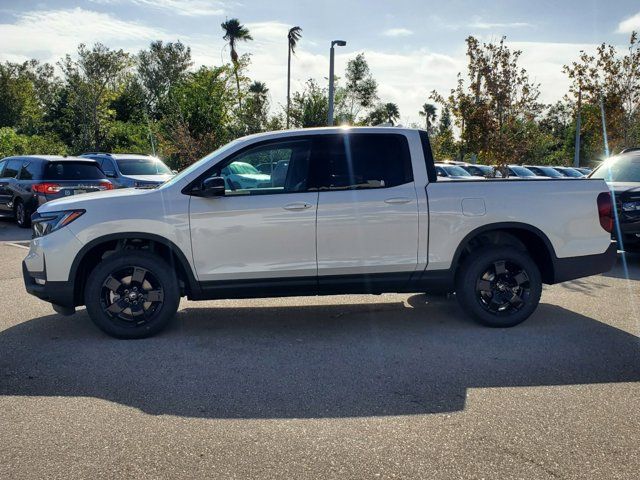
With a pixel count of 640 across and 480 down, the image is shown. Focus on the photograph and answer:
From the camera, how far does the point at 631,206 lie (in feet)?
31.5

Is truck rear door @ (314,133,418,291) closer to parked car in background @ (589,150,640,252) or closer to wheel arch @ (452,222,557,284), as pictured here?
wheel arch @ (452,222,557,284)

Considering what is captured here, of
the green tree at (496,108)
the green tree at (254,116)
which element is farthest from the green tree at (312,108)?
the green tree at (496,108)

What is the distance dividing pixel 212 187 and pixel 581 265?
11.9ft

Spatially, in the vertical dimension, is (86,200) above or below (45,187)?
below

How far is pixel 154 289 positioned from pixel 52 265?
3.06 feet

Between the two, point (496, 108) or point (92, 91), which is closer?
point (496, 108)

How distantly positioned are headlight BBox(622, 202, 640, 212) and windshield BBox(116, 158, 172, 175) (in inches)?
409

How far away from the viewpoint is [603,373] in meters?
4.77

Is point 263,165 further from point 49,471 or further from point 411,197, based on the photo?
point 49,471

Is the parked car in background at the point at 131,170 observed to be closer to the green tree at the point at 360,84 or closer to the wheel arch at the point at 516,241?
the wheel arch at the point at 516,241

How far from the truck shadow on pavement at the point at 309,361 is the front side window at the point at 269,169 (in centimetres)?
137

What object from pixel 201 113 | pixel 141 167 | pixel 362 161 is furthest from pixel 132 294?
pixel 201 113

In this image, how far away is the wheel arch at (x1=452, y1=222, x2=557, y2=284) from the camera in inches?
235

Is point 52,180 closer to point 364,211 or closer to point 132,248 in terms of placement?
point 132,248
